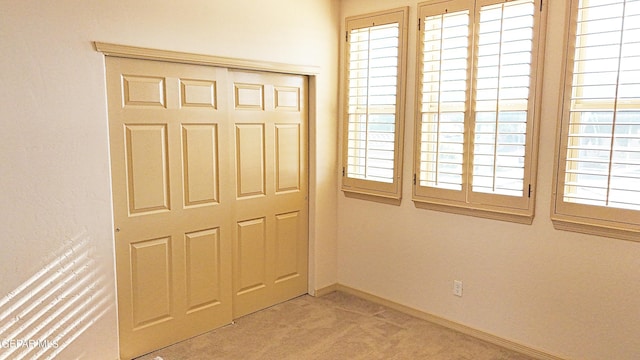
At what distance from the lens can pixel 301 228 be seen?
13.1 feet

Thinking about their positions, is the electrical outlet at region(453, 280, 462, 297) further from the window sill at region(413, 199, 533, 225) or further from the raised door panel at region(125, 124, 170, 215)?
the raised door panel at region(125, 124, 170, 215)

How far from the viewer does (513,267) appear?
3.11m

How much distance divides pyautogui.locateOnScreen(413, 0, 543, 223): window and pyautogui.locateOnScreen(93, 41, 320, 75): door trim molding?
3.24 ft

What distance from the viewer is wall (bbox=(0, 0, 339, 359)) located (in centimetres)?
237

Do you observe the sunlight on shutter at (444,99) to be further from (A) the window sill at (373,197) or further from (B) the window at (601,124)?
(B) the window at (601,124)

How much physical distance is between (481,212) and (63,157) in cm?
266

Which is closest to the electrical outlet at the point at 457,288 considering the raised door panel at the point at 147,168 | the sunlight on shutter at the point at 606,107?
the sunlight on shutter at the point at 606,107

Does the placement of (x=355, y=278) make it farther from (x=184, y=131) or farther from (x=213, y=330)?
(x=184, y=131)

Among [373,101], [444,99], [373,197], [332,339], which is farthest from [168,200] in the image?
[444,99]

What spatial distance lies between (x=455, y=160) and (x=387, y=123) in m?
0.66

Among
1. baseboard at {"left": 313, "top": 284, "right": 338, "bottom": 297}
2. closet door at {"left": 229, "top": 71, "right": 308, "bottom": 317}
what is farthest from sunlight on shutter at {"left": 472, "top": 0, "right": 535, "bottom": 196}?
baseboard at {"left": 313, "top": 284, "right": 338, "bottom": 297}

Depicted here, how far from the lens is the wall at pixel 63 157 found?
7.76ft

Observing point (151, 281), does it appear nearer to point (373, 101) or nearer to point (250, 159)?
point (250, 159)

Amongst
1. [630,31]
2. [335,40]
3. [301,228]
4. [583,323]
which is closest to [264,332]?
[301,228]
